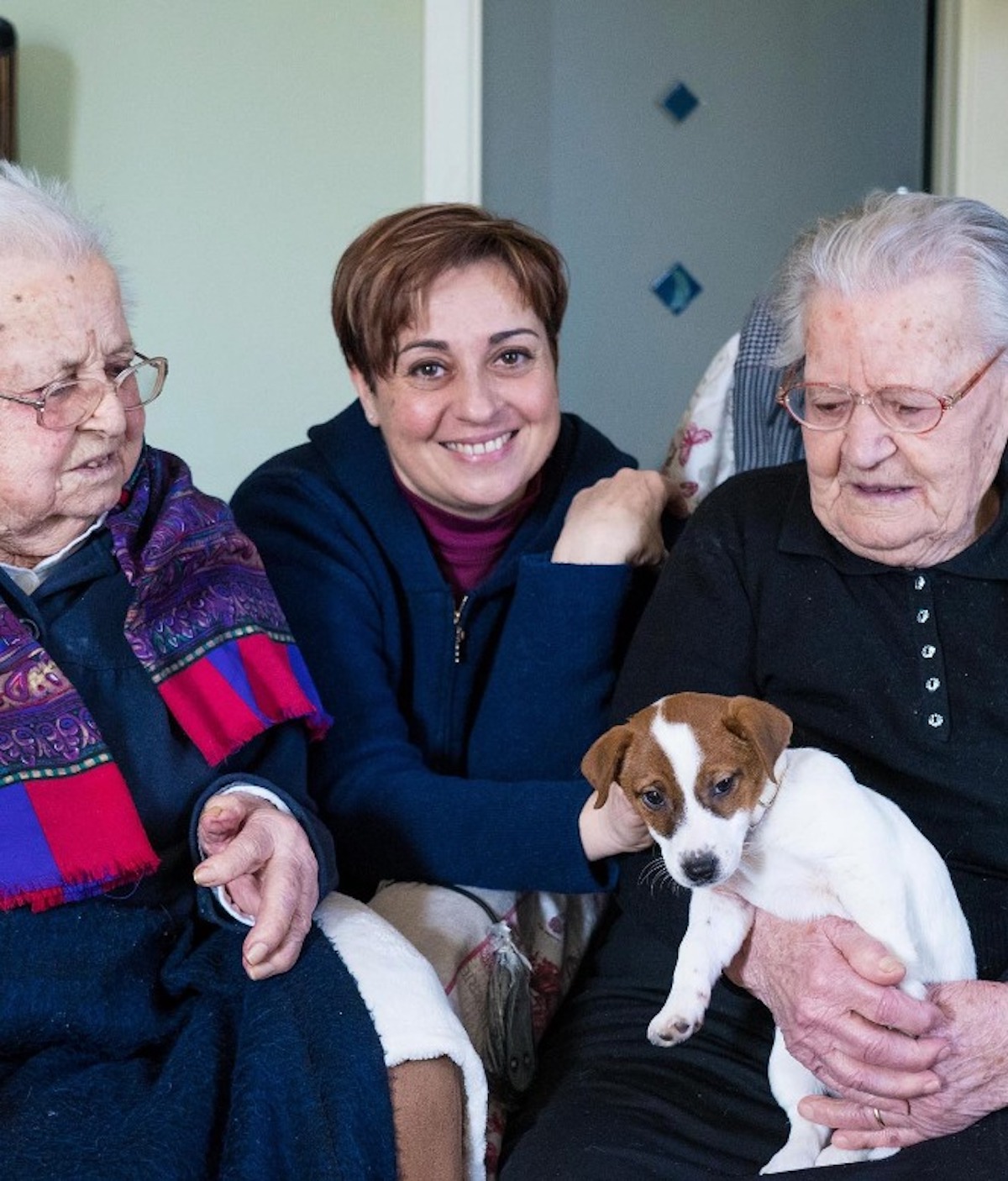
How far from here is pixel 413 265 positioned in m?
2.09

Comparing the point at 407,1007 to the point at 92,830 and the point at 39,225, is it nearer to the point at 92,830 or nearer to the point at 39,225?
the point at 92,830

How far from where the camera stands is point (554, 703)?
6.78 feet

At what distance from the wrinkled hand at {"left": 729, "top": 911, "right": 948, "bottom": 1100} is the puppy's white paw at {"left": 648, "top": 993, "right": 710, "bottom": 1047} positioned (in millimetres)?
84

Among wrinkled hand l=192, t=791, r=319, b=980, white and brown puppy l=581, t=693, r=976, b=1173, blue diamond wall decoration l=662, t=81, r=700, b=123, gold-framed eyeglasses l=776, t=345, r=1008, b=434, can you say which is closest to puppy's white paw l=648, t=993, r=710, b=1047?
white and brown puppy l=581, t=693, r=976, b=1173

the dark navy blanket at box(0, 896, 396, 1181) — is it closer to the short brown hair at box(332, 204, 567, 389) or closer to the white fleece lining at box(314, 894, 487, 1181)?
the white fleece lining at box(314, 894, 487, 1181)

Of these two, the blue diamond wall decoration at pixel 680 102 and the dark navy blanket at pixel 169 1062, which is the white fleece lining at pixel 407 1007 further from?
the blue diamond wall decoration at pixel 680 102

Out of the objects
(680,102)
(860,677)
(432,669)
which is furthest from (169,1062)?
(680,102)

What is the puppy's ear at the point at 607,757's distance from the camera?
1630 millimetres

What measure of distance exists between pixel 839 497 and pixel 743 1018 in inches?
24.1

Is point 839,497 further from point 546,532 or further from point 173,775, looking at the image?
point 173,775

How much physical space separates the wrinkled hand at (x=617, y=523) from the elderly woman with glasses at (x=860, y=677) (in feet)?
0.57

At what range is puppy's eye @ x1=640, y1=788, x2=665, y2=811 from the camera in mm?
1609

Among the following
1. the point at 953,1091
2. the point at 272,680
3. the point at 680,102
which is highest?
the point at 680,102

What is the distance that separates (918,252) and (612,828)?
2.38 ft
